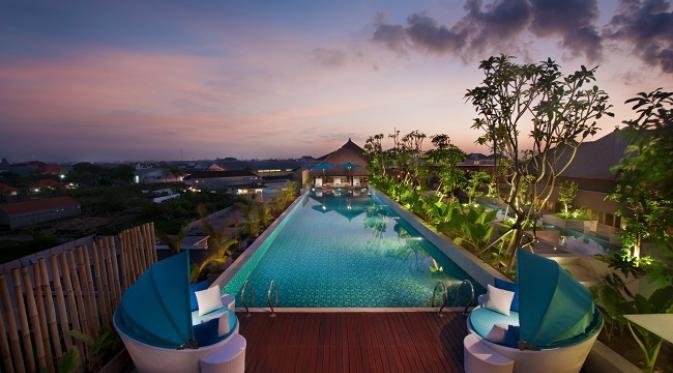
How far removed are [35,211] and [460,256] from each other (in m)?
35.2

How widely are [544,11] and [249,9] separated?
31.1ft

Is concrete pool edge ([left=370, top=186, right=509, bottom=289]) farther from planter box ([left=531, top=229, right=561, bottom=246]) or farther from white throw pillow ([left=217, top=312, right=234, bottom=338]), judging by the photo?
white throw pillow ([left=217, top=312, right=234, bottom=338])

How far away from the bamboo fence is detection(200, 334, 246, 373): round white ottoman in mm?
1301

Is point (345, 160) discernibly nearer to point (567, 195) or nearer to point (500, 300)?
point (567, 195)

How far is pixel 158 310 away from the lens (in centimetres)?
301

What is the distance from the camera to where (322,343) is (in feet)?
12.7

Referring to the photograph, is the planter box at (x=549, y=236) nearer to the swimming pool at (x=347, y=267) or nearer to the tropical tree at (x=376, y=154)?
the swimming pool at (x=347, y=267)

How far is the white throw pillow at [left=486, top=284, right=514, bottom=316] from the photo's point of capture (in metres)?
3.95

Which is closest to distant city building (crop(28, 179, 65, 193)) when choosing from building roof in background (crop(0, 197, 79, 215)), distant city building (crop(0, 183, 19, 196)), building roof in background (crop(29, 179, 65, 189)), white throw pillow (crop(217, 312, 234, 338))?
building roof in background (crop(29, 179, 65, 189))

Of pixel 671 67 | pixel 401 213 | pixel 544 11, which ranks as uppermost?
pixel 544 11

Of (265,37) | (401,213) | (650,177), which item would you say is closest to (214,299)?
(650,177)

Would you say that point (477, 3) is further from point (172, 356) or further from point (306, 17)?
point (172, 356)

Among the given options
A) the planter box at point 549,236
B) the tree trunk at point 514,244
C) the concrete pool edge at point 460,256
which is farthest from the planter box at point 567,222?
the tree trunk at point 514,244

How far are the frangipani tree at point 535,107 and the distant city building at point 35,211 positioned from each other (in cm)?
3511
